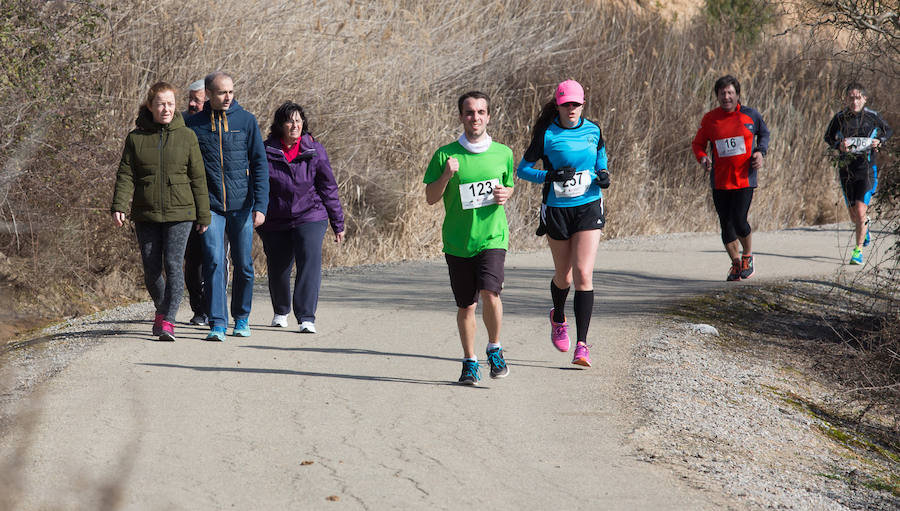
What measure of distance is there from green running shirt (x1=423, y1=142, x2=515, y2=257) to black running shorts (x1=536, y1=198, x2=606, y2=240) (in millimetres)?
561

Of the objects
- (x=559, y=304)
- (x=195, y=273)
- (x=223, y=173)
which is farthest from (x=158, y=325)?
(x=559, y=304)

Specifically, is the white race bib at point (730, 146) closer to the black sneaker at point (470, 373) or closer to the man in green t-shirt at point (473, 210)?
the man in green t-shirt at point (473, 210)

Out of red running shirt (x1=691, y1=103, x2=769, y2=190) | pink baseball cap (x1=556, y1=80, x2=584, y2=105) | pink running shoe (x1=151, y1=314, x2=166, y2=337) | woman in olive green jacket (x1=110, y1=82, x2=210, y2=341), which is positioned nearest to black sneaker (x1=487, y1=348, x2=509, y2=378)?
pink baseball cap (x1=556, y1=80, x2=584, y2=105)

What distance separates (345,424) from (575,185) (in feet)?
7.43

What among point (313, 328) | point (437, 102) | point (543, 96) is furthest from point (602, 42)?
point (313, 328)

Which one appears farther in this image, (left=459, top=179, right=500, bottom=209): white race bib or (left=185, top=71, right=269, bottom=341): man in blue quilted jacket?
(left=185, top=71, right=269, bottom=341): man in blue quilted jacket

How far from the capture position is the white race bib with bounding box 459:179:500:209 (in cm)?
670

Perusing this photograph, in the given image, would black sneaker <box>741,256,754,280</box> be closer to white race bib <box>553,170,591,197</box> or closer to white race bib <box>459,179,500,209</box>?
white race bib <box>553,170,591,197</box>

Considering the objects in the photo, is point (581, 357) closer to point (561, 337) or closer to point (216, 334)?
point (561, 337)

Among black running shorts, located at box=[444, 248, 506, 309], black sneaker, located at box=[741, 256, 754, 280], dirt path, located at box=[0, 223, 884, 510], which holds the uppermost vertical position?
black running shorts, located at box=[444, 248, 506, 309]

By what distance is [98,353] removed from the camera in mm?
7641

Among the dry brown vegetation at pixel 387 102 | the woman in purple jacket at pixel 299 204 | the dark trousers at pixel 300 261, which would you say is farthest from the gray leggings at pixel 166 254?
the dry brown vegetation at pixel 387 102

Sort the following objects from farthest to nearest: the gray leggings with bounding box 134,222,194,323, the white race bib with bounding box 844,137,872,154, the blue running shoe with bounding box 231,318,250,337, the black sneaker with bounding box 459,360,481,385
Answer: the white race bib with bounding box 844,137,872,154, the blue running shoe with bounding box 231,318,250,337, the gray leggings with bounding box 134,222,194,323, the black sneaker with bounding box 459,360,481,385

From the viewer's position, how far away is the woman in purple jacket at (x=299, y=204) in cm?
859
